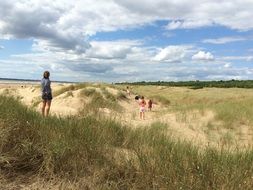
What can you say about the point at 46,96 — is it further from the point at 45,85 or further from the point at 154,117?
the point at 154,117

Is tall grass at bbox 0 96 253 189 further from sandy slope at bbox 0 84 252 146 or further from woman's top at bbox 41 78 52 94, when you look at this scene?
woman's top at bbox 41 78 52 94

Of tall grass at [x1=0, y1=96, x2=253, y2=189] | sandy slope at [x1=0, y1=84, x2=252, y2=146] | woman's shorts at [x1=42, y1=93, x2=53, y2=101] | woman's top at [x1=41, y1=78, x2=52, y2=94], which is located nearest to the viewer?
tall grass at [x1=0, y1=96, x2=253, y2=189]

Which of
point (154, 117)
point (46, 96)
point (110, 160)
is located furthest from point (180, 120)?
point (110, 160)

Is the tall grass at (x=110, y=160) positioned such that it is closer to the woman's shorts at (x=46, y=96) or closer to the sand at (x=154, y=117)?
the sand at (x=154, y=117)

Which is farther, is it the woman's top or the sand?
the woman's top

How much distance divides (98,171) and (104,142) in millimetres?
1288

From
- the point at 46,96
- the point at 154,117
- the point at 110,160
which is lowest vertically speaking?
the point at 154,117

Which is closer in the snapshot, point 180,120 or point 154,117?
point 180,120

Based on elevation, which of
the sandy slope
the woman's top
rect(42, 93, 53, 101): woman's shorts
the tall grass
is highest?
the woman's top

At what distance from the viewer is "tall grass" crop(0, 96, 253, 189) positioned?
5.35m

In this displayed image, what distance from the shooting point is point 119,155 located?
21.3 feet

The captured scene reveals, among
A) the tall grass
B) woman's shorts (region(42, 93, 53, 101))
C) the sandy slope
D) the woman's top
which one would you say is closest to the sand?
the sandy slope

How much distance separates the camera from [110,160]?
20.6 ft

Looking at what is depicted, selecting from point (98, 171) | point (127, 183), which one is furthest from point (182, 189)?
point (98, 171)
